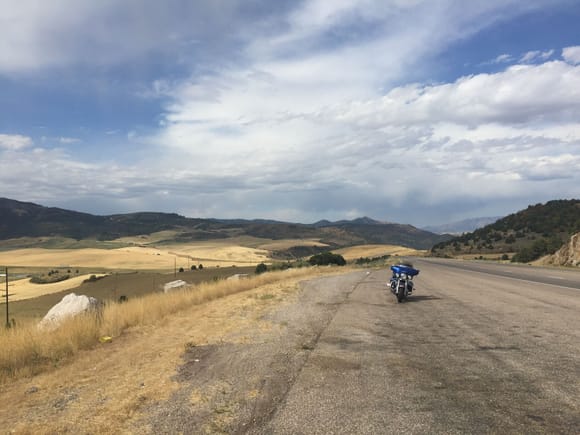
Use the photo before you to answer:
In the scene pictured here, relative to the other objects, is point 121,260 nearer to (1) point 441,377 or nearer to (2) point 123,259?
(2) point 123,259

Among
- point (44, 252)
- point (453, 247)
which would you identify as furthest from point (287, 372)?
point (44, 252)

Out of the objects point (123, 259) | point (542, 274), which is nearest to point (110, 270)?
point (123, 259)

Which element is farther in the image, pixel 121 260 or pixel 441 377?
pixel 121 260

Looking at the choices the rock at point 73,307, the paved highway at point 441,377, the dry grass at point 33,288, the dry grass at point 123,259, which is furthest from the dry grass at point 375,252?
the paved highway at point 441,377

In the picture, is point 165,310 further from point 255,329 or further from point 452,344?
point 452,344

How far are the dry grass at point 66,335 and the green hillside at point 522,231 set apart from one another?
65.7 metres

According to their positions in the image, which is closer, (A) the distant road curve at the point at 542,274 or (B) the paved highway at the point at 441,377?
(B) the paved highway at the point at 441,377

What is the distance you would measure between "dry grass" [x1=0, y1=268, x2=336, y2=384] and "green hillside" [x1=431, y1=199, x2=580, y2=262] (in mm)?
65673

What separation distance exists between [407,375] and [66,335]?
25.7 ft

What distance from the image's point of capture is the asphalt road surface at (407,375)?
4.84 meters

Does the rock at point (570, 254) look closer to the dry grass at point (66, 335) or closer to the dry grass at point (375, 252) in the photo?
the dry grass at point (66, 335)

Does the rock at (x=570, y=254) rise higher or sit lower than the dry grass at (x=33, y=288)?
higher

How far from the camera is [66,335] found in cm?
1002

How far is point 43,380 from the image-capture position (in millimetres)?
7410
